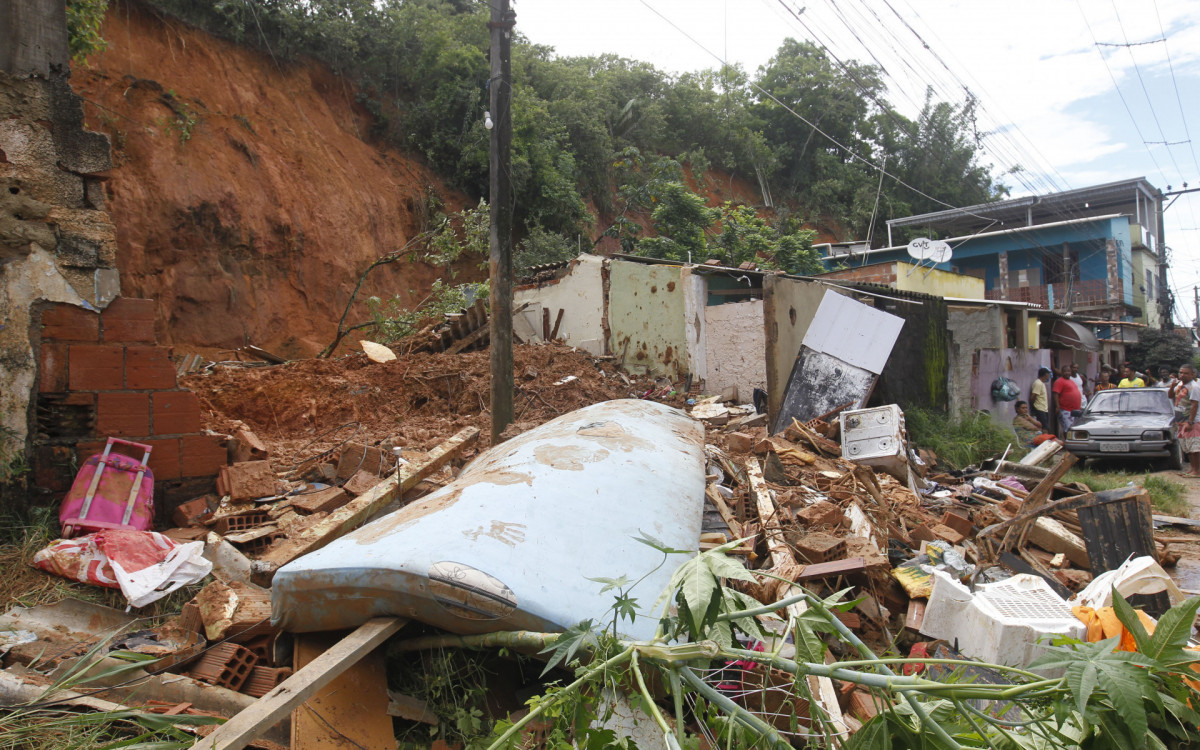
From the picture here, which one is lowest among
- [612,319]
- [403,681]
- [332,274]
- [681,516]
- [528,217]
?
[403,681]

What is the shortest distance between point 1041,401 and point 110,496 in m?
14.7

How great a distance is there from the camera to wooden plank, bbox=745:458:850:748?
2500 mm

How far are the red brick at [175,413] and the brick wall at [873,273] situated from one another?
56.9 feet

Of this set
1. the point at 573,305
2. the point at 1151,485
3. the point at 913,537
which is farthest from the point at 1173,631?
the point at 573,305

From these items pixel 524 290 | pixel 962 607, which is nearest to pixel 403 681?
pixel 962 607

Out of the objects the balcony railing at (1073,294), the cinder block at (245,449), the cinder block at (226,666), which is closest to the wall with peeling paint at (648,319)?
the cinder block at (245,449)

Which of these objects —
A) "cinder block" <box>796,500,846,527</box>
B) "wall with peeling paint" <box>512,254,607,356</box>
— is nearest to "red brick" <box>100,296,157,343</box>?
"cinder block" <box>796,500,846,527</box>

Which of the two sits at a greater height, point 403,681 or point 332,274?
point 332,274

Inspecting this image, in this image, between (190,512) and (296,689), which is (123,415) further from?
(296,689)

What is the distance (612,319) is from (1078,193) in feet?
87.4

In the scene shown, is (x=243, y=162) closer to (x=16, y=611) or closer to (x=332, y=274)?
(x=332, y=274)

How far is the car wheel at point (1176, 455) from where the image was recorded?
9823 mm

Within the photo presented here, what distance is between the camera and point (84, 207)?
3.99 metres

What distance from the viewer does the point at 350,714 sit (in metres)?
2.06
